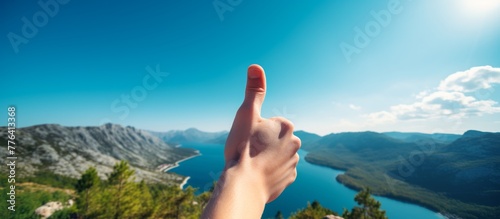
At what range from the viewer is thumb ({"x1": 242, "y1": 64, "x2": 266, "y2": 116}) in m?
2.17

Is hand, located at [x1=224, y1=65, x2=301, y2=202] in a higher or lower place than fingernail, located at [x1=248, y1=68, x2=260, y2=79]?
lower

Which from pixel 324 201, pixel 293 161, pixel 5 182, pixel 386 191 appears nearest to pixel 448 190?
pixel 386 191

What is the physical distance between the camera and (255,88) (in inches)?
88.6

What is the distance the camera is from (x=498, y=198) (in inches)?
3073

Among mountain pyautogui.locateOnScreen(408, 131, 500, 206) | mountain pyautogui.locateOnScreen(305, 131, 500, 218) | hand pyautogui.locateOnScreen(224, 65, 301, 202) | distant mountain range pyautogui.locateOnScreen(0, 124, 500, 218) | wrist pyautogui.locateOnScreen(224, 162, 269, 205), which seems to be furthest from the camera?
distant mountain range pyautogui.locateOnScreen(0, 124, 500, 218)

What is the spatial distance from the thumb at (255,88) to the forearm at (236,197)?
700 mm

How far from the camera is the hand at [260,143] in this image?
2010 millimetres

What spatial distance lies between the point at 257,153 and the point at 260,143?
11 centimetres

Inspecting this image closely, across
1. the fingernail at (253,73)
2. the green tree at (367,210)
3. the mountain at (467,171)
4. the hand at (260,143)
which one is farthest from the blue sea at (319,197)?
the fingernail at (253,73)

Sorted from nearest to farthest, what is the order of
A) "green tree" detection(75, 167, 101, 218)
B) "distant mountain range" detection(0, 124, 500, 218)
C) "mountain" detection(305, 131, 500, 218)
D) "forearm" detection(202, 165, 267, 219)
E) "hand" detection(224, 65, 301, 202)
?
"forearm" detection(202, 165, 267, 219) → "hand" detection(224, 65, 301, 202) → "green tree" detection(75, 167, 101, 218) → "mountain" detection(305, 131, 500, 218) → "distant mountain range" detection(0, 124, 500, 218)

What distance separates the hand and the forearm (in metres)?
0.12

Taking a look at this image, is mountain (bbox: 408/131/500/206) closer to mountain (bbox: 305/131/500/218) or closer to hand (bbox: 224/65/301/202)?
mountain (bbox: 305/131/500/218)

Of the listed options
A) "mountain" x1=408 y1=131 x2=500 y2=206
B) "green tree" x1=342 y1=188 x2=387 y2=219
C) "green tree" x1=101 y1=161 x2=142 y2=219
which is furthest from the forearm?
"mountain" x1=408 y1=131 x2=500 y2=206

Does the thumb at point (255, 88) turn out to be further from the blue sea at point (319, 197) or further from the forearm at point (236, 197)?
the blue sea at point (319, 197)
